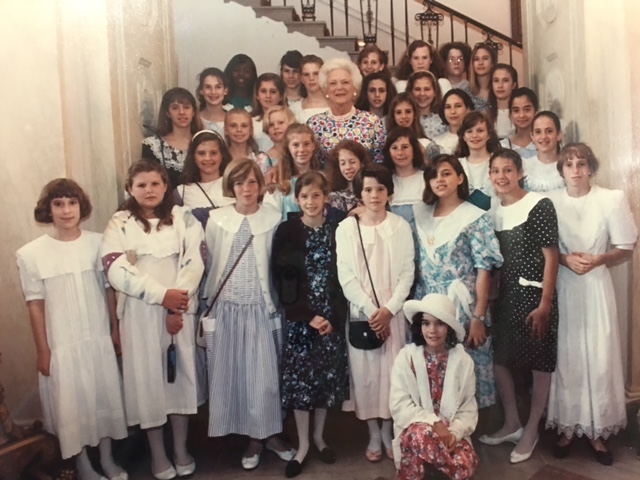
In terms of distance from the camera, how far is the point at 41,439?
270cm

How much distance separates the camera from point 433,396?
2.69 meters

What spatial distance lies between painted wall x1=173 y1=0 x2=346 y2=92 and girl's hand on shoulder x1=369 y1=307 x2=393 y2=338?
4.00 ft

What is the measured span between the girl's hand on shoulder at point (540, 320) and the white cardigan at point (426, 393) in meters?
0.38

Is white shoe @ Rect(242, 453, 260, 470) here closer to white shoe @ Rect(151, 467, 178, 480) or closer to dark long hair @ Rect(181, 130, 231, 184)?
white shoe @ Rect(151, 467, 178, 480)

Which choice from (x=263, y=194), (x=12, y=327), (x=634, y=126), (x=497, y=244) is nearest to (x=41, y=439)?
(x=12, y=327)

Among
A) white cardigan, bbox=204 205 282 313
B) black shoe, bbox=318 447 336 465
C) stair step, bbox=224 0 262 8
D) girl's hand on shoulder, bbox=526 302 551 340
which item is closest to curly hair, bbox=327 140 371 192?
white cardigan, bbox=204 205 282 313

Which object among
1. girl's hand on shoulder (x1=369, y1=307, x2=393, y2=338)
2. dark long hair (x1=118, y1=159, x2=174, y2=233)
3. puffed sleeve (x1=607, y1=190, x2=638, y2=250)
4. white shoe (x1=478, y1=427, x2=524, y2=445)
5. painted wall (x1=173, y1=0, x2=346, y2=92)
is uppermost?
painted wall (x1=173, y1=0, x2=346, y2=92)

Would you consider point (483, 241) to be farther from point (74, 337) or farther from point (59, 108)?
point (59, 108)

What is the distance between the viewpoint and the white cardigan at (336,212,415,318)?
2852mm

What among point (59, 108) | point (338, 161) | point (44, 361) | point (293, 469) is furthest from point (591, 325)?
point (59, 108)

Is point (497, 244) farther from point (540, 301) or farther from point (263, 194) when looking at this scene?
point (263, 194)

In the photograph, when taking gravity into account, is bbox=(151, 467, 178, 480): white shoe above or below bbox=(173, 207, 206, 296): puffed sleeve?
below

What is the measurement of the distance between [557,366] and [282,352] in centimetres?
116

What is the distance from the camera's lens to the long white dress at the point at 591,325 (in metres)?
2.89
